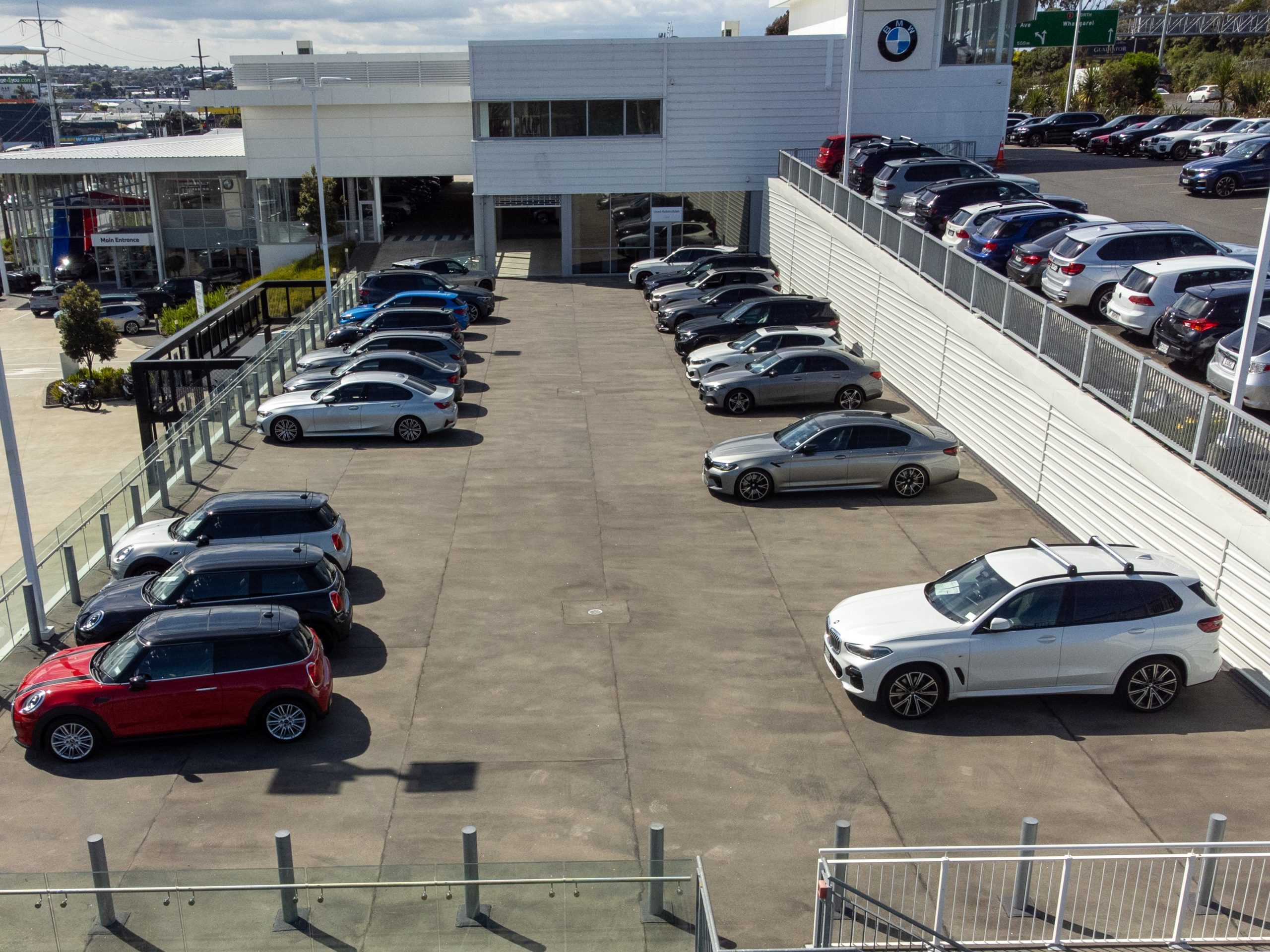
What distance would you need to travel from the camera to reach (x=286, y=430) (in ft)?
76.0

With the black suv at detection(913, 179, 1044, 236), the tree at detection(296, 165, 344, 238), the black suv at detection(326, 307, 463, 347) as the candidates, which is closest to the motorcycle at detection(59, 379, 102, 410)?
the tree at detection(296, 165, 344, 238)

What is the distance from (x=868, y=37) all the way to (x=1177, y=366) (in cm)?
2975

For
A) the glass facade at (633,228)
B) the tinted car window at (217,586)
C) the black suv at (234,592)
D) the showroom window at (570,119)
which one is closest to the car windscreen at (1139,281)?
the black suv at (234,592)

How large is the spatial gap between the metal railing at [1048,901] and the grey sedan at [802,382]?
627 inches

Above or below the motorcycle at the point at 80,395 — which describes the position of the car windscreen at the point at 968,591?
above

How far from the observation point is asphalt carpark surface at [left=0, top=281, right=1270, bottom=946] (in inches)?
403

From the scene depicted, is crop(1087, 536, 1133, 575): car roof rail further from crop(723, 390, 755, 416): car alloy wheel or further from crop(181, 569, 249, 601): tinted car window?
crop(723, 390, 755, 416): car alloy wheel

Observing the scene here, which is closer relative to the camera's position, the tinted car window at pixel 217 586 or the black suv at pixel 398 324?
the tinted car window at pixel 217 586

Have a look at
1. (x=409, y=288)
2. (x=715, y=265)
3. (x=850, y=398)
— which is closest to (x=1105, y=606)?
(x=850, y=398)

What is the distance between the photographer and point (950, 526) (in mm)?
18234

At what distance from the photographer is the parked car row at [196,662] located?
11.6m

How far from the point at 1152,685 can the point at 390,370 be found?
17.2m

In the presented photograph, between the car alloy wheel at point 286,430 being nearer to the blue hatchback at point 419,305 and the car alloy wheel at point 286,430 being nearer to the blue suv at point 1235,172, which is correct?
the blue hatchback at point 419,305

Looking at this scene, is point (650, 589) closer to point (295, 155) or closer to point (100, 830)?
point (100, 830)
